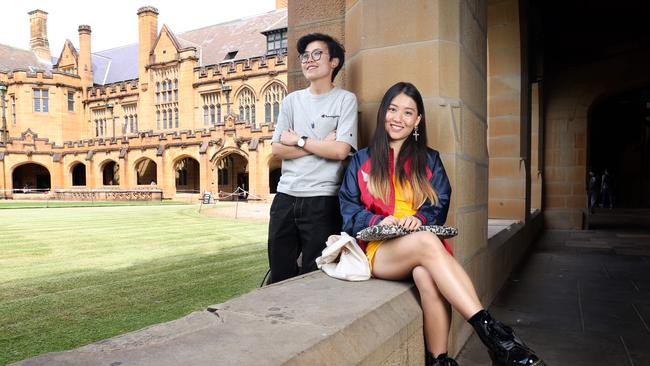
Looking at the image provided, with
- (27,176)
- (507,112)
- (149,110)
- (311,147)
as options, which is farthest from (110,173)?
(311,147)

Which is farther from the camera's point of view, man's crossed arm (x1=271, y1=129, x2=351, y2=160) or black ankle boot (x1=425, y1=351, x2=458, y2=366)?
man's crossed arm (x1=271, y1=129, x2=351, y2=160)

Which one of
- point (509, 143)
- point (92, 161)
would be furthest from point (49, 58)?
point (509, 143)

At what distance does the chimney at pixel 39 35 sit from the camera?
46.0 metres

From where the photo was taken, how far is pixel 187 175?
3719 centimetres

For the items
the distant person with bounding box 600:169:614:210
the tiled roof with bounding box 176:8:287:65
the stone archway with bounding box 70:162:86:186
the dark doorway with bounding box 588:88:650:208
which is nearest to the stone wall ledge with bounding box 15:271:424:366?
the distant person with bounding box 600:169:614:210

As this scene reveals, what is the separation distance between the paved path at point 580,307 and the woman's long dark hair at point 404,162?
0.98 m

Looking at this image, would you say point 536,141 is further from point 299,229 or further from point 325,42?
point 299,229

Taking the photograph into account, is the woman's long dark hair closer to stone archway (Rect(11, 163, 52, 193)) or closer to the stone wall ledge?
the stone wall ledge

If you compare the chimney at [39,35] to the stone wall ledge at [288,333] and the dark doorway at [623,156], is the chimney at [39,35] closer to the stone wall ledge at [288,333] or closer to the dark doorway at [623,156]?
the dark doorway at [623,156]

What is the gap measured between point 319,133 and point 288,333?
1349mm

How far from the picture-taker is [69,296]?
495cm

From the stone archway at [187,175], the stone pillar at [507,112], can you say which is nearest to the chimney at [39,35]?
the stone archway at [187,175]

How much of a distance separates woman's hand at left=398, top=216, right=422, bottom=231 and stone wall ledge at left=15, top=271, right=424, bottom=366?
0.26 meters

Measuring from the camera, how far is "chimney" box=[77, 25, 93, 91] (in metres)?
41.8
